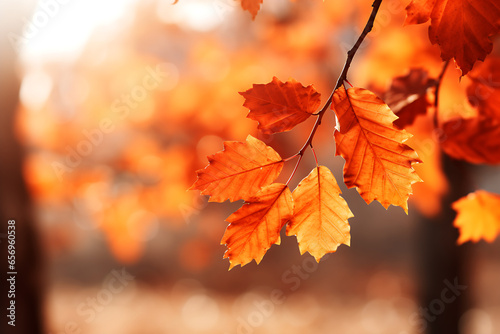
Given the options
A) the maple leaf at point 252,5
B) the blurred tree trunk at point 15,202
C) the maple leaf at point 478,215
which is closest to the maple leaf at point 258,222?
the maple leaf at point 252,5

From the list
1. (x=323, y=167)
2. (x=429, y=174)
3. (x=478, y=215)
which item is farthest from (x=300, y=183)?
(x=429, y=174)

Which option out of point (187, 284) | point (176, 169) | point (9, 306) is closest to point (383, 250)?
point (187, 284)

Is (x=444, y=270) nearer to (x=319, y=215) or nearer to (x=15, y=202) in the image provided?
(x=319, y=215)

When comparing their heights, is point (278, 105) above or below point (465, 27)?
below

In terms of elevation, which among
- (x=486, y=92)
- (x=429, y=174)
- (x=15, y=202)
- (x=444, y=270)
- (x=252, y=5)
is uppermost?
(x=252, y=5)

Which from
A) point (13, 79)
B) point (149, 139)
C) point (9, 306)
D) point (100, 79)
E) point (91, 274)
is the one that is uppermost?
point (13, 79)

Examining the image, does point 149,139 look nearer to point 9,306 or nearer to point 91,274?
point 9,306
